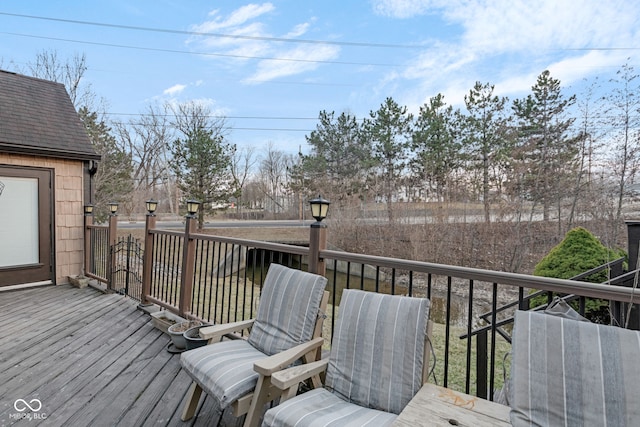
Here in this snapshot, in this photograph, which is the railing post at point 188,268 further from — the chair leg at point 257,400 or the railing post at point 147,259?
the chair leg at point 257,400

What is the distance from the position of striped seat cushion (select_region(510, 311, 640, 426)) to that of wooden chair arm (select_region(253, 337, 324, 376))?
1.04 m

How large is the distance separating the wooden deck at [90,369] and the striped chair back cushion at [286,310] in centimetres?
54

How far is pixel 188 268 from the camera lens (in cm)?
358

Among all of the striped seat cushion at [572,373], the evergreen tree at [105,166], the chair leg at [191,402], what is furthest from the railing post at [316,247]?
the evergreen tree at [105,166]

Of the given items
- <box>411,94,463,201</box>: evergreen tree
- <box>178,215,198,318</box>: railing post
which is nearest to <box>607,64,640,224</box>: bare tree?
<box>411,94,463,201</box>: evergreen tree

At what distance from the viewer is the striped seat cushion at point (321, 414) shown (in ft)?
4.66

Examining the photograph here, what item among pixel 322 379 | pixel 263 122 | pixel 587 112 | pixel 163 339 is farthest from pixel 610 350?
pixel 263 122

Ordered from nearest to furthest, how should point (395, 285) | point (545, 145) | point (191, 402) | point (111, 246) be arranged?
point (191, 402)
point (395, 285)
point (111, 246)
point (545, 145)

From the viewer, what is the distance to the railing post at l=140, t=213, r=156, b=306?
161 inches

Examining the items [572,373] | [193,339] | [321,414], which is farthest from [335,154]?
[572,373]

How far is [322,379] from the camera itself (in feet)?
6.70

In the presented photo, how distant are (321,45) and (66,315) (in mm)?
13863

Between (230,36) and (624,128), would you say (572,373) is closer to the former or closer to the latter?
(624,128)

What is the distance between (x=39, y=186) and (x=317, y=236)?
5.47 metres
